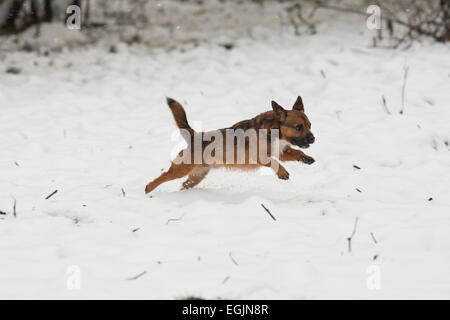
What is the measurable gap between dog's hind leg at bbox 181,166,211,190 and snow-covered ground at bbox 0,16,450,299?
5.2 inches

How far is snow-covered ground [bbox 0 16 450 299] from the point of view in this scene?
2783 mm

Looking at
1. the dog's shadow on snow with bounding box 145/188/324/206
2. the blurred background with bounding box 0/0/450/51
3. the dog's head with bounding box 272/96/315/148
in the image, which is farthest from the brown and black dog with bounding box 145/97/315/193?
the blurred background with bounding box 0/0/450/51

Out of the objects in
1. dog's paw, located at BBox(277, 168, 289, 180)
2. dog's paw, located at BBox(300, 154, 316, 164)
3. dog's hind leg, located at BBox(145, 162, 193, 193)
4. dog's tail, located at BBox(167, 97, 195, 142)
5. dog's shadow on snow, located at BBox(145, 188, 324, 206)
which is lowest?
dog's shadow on snow, located at BBox(145, 188, 324, 206)

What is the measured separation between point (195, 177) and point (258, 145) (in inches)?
28.2

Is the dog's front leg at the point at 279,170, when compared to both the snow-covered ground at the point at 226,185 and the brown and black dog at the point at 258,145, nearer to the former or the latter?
the brown and black dog at the point at 258,145

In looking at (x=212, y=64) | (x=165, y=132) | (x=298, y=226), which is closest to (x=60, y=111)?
(x=165, y=132)

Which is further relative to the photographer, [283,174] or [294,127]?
[283,174]

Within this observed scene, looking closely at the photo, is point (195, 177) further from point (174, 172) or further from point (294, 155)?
point (294, 155)

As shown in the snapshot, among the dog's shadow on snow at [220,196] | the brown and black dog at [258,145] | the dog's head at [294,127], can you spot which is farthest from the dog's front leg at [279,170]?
the dog's head at [294,127]

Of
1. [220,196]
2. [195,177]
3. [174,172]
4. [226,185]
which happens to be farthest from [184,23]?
[220,196]

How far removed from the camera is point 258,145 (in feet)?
13.3

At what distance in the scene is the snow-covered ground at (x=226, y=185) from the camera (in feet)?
9.13

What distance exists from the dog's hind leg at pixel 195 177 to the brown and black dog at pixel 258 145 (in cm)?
2

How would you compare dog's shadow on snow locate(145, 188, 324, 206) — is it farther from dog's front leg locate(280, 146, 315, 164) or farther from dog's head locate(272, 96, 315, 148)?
dog's head locate(272, 96, 315, 148)
